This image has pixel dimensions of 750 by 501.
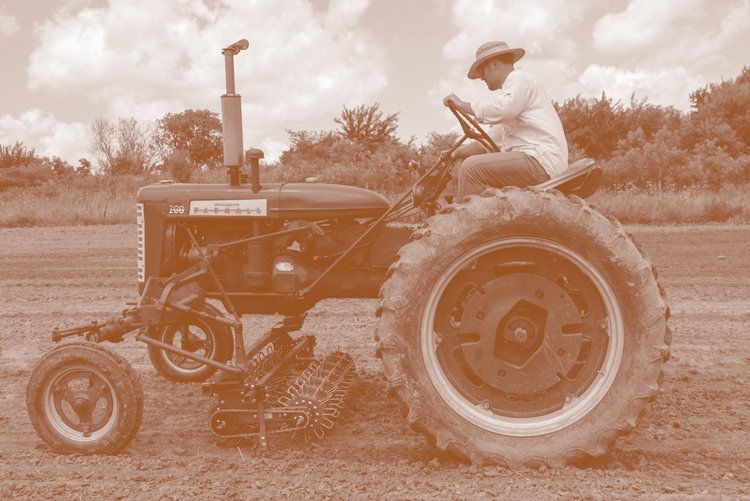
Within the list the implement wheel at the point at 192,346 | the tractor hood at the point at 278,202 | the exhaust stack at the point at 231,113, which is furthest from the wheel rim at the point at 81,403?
the exhaust stack at the point at 231,113

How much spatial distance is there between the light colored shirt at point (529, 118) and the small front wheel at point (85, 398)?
2396 mm

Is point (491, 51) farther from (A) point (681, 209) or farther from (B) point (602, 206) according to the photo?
(B) point (602, 206)

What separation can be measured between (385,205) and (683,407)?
2.34 m

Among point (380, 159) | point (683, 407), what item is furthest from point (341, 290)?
point (380, 159)

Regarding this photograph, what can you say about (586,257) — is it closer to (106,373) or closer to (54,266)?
(106,373)

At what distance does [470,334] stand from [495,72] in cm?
183

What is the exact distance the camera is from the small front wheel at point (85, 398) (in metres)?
3.92

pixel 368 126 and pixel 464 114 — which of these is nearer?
pixel 464 114

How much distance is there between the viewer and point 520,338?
371 cm

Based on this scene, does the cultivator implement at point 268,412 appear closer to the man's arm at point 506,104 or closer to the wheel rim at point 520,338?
the wheel rim at point 520,338

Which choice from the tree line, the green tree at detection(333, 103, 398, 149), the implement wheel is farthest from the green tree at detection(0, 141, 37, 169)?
the implement wheel

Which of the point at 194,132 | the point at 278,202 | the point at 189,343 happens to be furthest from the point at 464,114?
the point at 194,132

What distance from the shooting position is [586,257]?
359 cm

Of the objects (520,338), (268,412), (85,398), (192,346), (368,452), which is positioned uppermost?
(520,338)
